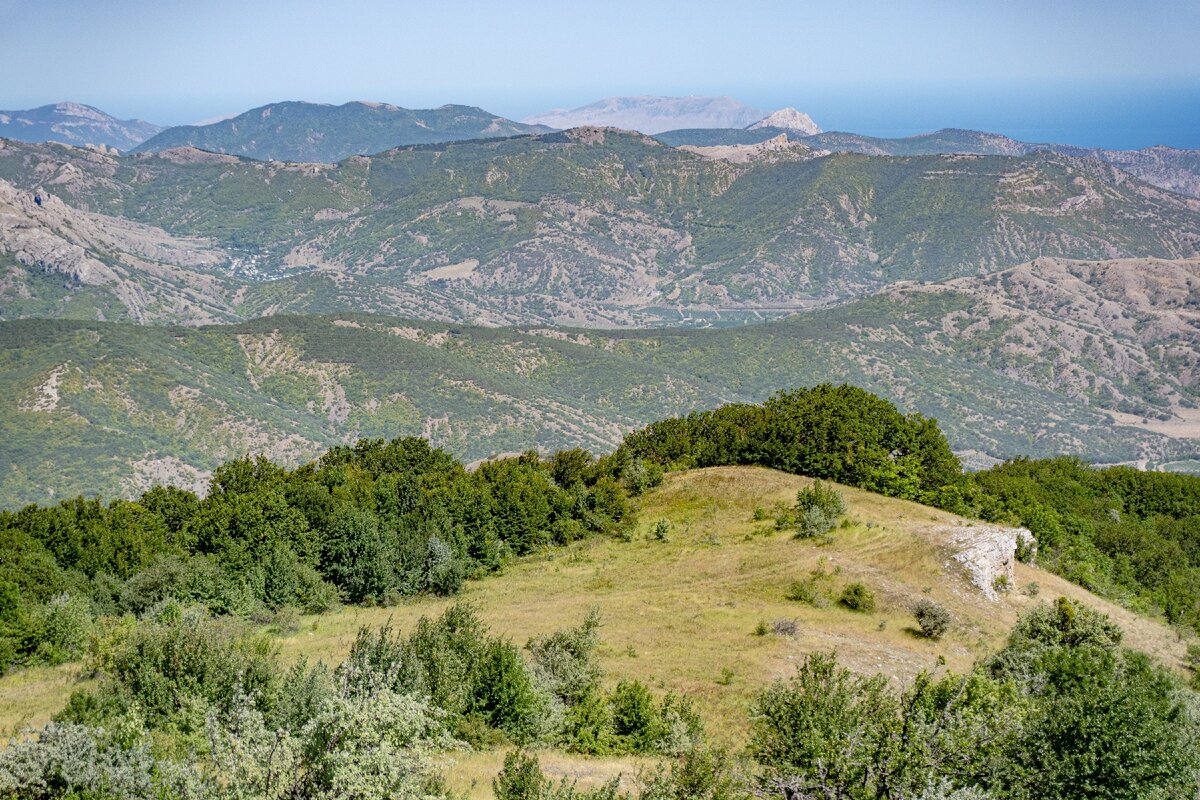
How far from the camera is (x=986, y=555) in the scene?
5006 centimetres

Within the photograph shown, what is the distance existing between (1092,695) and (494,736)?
18.6 m

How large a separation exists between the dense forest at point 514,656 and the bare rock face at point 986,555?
3.98 metres

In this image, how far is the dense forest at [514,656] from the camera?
749 inches

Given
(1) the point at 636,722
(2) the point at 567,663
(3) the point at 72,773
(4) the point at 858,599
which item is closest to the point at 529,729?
(1) the point at 636,722

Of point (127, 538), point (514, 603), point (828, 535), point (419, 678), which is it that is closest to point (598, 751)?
point (419, 678)

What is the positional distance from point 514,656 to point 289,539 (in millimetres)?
34288

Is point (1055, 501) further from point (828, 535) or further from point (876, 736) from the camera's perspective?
point (876, 736)

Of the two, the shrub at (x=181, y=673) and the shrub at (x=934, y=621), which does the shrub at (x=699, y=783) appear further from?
the shrub at (x=934, y=621)

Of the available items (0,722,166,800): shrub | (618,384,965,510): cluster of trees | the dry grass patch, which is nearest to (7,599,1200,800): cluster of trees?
(0,722,166,800): shrub

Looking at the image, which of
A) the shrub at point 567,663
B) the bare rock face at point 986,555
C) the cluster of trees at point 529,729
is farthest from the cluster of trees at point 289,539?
the bare rock face at point 986,555

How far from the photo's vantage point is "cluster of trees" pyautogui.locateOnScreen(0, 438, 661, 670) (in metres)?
48.6

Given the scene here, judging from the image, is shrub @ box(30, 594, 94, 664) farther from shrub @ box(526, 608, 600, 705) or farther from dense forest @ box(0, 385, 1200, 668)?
shrub @ box(526, 608, 600, 705)

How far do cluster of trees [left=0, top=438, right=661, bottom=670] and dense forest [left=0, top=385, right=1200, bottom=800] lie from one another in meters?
0.23

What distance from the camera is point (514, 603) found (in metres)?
52.3
